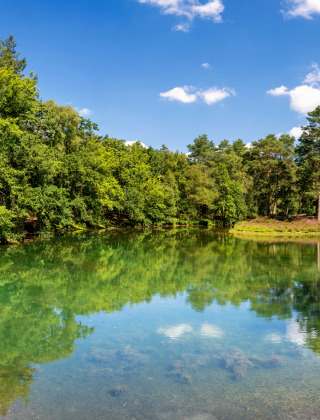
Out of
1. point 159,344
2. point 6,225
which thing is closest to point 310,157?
point 6,225

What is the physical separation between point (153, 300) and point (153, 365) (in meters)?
6.10

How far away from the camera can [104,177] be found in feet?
164

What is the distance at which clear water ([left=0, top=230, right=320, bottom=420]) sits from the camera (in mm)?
6250

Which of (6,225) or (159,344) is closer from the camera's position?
(159,344)

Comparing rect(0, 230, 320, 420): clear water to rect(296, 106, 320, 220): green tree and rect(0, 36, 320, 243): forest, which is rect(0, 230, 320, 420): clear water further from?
rect(296, 106, 320, 220): green tree

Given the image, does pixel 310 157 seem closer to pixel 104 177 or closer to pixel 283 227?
pixel 283 227

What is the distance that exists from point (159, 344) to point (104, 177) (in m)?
42.4

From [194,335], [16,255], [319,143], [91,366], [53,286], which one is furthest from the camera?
[319,143]

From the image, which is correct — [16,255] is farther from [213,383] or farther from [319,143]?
[319,143]

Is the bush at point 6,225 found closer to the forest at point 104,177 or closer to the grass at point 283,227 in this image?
the forest at point 104,177

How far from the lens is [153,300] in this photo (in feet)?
45.8

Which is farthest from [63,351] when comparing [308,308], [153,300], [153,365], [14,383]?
[308,308]

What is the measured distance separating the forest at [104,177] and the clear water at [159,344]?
1515 cm

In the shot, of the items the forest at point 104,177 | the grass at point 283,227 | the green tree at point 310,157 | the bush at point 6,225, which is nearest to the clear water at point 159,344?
the bush at point 6,225
